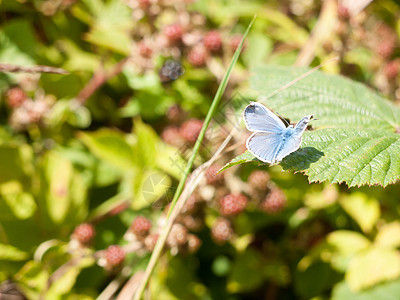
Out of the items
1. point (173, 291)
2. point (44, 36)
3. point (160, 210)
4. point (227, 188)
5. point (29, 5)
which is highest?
point (29, 5)

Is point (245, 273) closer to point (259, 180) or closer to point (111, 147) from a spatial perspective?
point (259, 180)

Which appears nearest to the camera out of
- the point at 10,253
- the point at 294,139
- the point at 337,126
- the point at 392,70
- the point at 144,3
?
the point at 294,139

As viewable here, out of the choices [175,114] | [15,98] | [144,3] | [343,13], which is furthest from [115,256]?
[343,13]

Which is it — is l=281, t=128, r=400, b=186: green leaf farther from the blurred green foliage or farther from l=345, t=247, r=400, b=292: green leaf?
l=345, t=247, r=400, b=292: green leaf

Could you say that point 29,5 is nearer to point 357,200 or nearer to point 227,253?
point 227,253

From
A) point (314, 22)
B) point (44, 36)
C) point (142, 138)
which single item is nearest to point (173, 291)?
point (142, 138)

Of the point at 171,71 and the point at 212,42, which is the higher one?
the point at 212,42
